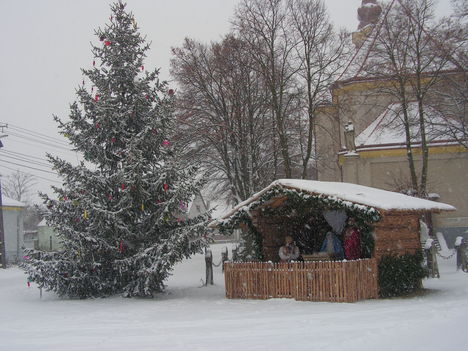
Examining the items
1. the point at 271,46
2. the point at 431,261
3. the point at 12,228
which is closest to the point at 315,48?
the point at 271,46

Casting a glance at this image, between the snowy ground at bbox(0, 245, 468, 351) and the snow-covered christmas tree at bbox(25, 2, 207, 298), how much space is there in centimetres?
97

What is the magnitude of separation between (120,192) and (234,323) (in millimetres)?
7087

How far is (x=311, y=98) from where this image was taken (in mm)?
26328

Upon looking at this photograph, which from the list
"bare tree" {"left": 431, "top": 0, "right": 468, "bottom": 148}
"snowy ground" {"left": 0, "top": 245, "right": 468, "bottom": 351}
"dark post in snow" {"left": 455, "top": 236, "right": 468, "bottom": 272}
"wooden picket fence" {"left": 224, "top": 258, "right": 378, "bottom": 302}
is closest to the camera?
"snowy ground" {"left": 0, "top": 245, "right": 468, "bottom": 351}

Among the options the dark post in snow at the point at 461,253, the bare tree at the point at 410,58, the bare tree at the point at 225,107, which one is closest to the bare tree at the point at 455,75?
the bare tree at the point at 410,58

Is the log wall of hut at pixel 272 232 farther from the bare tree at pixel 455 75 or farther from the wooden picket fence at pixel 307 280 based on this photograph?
the bare tree at pixel 455 75

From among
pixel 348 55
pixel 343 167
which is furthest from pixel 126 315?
pixel 343 167

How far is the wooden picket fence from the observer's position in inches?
545

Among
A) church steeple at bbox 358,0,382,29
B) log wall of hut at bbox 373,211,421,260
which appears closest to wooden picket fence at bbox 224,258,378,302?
log wall of hut at bbox 373,211,421,260

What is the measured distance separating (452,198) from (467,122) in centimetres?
608

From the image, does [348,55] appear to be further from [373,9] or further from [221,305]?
[373,9]

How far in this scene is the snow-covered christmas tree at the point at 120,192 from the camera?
16078 millimetres

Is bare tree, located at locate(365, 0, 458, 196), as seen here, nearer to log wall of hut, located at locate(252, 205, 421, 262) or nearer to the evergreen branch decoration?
log wall of hut, located at locate(252, 205, 421, 262)

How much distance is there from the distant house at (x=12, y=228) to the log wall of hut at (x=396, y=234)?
3440 centimetres
